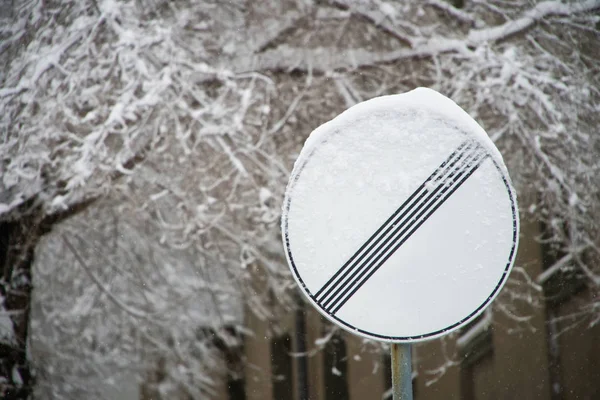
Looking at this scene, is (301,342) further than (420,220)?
Yes

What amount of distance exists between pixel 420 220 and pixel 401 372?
326 mm

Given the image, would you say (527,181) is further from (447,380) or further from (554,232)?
(447,380)

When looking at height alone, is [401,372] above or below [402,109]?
below

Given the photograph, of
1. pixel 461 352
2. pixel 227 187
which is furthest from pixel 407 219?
pixel 461 352

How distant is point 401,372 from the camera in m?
0.99

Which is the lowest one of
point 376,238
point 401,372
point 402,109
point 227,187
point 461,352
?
point 461,352

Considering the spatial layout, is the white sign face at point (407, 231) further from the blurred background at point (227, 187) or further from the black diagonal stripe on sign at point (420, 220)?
the blurred background at point (227, 187)

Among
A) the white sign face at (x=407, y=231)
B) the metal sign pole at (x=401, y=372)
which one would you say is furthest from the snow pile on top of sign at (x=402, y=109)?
the metal sign pole at (x=401, y=372)

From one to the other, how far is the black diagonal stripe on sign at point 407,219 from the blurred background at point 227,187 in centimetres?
155

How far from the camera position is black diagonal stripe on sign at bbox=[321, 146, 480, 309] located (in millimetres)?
978

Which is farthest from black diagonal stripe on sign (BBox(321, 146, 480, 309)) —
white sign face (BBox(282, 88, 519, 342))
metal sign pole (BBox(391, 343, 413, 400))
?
metal sign pole (BBox(391, 343, 413, 400))

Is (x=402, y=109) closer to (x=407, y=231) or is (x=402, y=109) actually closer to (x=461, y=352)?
(x=407, y=231)

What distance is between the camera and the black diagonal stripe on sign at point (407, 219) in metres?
0.98

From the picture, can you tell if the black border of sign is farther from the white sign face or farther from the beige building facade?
the beige building facade
